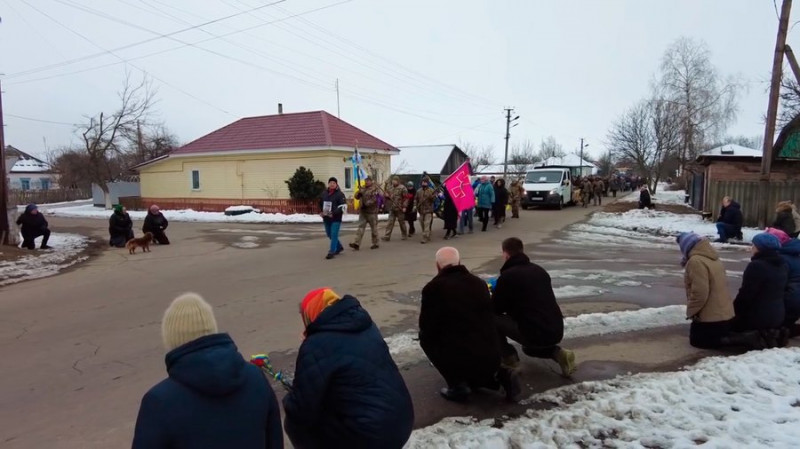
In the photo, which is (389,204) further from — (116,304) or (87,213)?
(87,213)

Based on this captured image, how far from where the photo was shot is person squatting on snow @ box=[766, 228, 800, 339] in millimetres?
5988

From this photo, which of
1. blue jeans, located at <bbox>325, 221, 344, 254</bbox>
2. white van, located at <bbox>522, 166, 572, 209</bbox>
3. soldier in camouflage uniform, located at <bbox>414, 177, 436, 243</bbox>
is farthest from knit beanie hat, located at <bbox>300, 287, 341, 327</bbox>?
white van, located at <bbox>522, 166, 572, 209</bbox>

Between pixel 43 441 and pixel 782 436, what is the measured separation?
210 inches

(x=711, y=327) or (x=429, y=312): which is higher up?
(x=429, y=312)

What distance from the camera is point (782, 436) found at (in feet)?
12.0

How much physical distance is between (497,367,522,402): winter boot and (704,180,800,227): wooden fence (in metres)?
16.1

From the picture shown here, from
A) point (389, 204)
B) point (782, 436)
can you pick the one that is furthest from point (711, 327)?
point (389, 204)

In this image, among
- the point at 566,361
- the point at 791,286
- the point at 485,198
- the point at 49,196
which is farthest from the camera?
the point at 49,196

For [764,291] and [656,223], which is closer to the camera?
[764,291]

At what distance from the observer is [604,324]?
261 inches

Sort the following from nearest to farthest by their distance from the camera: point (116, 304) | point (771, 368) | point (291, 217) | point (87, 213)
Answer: point (771, 368) → point (116, 304) → point (291, 217) → point (87, 213)

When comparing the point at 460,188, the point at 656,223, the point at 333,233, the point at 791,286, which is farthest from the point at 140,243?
the point at 656,223

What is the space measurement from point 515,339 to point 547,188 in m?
A: 24.2

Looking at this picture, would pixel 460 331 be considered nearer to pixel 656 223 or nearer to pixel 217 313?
pixel 217 313
